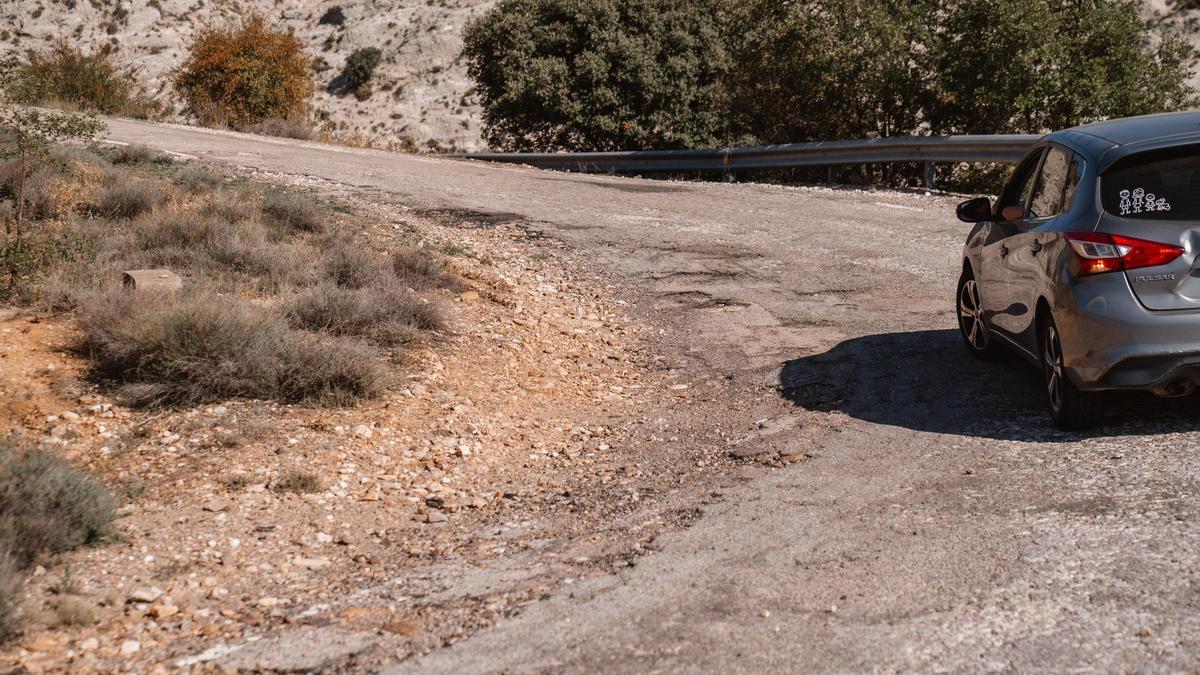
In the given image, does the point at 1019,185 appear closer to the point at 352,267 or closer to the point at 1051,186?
the point at 1051,186

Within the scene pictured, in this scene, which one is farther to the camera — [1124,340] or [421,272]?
[421,272]

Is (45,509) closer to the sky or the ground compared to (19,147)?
closer to the ground

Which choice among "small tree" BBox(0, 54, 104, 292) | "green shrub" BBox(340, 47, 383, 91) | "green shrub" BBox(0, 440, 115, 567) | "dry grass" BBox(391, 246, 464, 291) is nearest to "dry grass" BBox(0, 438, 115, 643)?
"green shrub" BBox(0, 440, 115, 567)

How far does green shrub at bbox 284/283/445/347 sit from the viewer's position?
8820mm

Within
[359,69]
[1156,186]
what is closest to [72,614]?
[1156,186]

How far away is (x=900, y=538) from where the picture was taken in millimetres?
5234

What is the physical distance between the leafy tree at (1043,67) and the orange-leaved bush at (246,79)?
55.9 feet

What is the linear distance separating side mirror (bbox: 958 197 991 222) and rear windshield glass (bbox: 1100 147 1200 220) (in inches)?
61.0

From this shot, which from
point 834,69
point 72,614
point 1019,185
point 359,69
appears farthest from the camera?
point 359,69

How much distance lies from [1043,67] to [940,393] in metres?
13.8

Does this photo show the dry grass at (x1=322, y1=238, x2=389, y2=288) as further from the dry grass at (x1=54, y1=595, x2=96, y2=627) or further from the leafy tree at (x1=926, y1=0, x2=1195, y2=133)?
the leafy tree at (x1=926, y1=0, x2=1195, y2=133)

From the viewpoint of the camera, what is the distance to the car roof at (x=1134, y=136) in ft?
21.2

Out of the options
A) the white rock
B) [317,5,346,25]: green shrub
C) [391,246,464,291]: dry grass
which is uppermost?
[317,5,346,25]: green shrub

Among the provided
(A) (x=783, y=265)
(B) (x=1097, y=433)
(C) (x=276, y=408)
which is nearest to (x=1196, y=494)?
(B) (x=1097, y=433)
